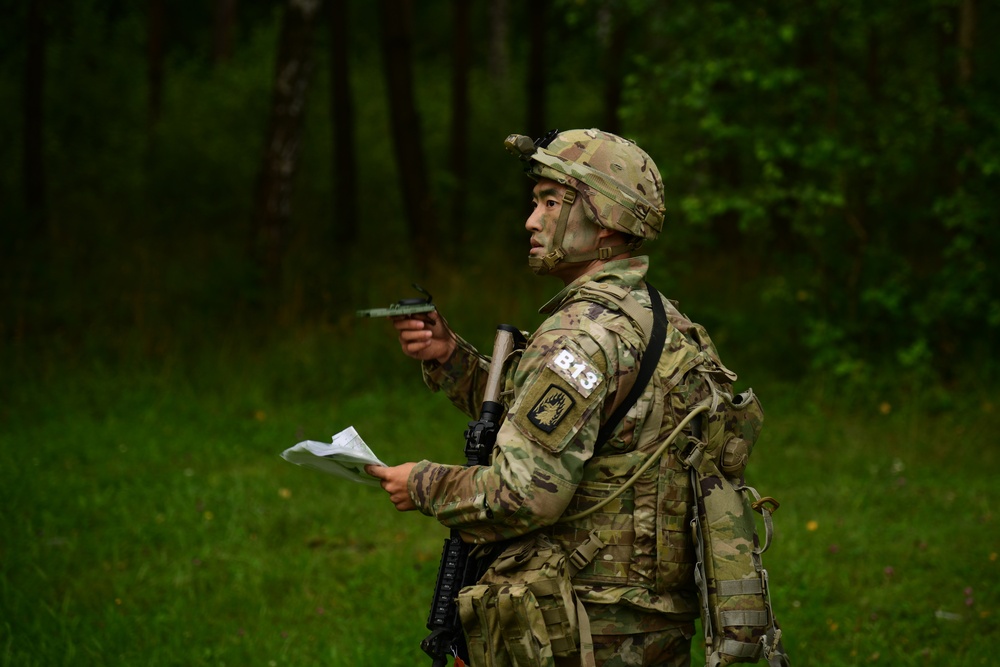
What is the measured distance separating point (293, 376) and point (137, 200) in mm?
6702

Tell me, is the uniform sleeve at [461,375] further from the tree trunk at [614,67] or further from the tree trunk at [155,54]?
the tree trunk at [155,54]

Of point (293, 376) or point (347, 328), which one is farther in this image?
point (347, 328)

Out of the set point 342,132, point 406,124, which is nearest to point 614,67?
point 406,124

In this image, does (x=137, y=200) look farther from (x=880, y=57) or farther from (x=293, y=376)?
(x=880, y=57)

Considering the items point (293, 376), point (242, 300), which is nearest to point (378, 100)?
point (242, 300)

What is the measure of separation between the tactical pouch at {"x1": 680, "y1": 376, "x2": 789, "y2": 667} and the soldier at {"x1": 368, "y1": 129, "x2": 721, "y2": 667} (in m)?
0.05

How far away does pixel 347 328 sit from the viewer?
9719 millimetres

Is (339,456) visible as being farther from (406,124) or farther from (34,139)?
(34,139)

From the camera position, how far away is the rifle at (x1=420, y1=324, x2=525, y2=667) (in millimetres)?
2947

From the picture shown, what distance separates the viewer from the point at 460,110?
1545 centimetres

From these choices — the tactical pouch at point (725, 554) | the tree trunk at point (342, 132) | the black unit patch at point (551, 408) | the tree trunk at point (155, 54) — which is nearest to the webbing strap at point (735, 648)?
the tactical pouch at point (725, 554)

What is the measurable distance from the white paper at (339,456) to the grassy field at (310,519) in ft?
6.70

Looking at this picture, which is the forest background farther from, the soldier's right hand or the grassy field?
the soldier's right hand

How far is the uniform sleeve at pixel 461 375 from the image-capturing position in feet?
11.5
